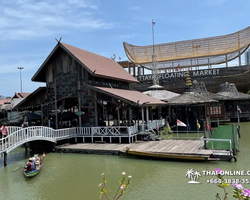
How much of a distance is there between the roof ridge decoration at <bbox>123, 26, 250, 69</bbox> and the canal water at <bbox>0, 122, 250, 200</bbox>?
35170mm

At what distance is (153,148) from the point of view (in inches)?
568

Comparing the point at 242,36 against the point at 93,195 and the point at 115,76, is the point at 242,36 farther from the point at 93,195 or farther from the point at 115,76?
the point at 93,195

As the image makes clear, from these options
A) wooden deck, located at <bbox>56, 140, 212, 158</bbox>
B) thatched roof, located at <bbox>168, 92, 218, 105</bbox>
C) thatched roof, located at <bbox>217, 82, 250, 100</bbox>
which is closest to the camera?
wooden deck, located at <bbox>56, 140, 212, 158</bbox>

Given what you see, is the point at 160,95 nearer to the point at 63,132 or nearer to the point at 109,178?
the point at 63,132

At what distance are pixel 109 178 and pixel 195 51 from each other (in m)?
42.9

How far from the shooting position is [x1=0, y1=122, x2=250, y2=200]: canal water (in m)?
8.68

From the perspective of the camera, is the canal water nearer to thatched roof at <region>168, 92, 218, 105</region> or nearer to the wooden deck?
the wooden deck

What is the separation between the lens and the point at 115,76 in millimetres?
20438

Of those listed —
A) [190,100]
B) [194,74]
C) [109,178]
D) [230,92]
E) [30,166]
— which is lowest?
[109,178]

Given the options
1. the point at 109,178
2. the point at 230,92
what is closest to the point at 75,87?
the point at 109,178

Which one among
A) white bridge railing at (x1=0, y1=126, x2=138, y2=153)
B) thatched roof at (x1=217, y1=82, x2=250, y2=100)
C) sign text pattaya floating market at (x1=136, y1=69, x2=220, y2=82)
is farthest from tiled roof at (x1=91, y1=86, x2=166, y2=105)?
sign text pattaya floating market at (x1=136, y1=69, x2=220, y2=82)

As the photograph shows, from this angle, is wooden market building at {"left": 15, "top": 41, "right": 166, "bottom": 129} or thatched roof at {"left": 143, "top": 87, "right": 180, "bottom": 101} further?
thatched roof at {"left": 143, "top": 87, "right": 180, "bottom": 101}

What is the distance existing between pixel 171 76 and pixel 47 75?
2339cm

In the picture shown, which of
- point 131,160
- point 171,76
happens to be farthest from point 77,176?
point 171,76
